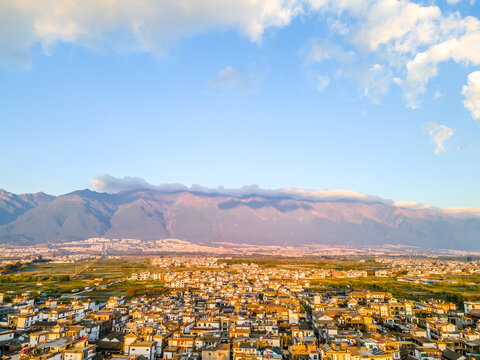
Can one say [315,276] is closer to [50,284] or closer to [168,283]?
[168,283]

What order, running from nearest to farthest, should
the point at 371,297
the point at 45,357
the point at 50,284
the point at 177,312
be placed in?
the point at 45,357, the point at 177,312, the point at 371,297, the point at 50,284

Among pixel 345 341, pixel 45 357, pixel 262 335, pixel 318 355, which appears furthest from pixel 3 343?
pixel 345 341

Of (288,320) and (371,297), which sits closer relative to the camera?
(288,320)

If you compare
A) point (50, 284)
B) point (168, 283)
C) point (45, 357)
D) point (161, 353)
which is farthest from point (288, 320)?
point (50, 284)

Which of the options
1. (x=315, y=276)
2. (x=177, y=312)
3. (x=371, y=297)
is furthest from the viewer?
(x=315, y=276)

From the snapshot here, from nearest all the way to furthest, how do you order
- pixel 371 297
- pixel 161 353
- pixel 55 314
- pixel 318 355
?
pixel 318 355 < pixel 161 353 < pixel 55 314 < pixel 371 297

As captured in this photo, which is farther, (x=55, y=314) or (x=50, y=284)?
(x=50, y=284)

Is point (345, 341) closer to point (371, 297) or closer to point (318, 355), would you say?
point (318, 355)

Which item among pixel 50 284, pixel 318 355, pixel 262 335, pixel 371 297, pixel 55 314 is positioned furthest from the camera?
pixel 50 284
